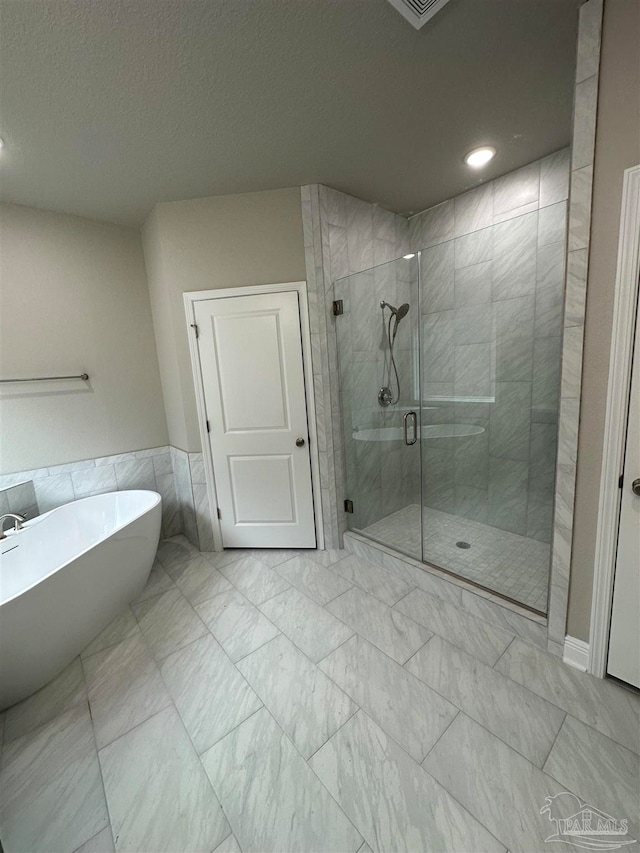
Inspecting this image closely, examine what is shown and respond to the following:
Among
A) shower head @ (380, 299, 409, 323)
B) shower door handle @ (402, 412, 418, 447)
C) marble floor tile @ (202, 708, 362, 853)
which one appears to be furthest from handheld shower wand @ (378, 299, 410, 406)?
marble floor tile @ (202, 708, 362, 853)

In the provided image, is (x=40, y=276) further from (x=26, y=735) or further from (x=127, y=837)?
(x=127, y=837)

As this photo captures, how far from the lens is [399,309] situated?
2.45m

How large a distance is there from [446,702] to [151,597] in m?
1.81

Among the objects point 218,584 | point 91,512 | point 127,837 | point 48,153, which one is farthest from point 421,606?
point 48,153

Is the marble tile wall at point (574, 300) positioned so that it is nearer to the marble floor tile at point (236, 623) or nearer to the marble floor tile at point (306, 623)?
the marble floor tile at point (306, 623)

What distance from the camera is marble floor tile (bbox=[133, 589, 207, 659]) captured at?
174cm

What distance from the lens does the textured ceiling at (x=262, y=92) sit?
3.73 ft

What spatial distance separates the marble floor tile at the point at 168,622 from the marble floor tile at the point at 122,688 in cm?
6

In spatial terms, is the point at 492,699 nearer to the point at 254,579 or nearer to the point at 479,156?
the point at 254,579

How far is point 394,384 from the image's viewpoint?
2521 millimetres

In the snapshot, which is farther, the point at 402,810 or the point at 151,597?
the point at 151,597

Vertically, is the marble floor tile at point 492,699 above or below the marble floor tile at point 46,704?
above

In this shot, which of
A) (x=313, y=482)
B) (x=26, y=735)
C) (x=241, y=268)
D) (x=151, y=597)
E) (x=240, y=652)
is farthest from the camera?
(x=313, y=482)

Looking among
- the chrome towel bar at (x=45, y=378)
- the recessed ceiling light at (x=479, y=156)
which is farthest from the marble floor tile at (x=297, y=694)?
the recessed ceiling light at (x=479, y=156)
